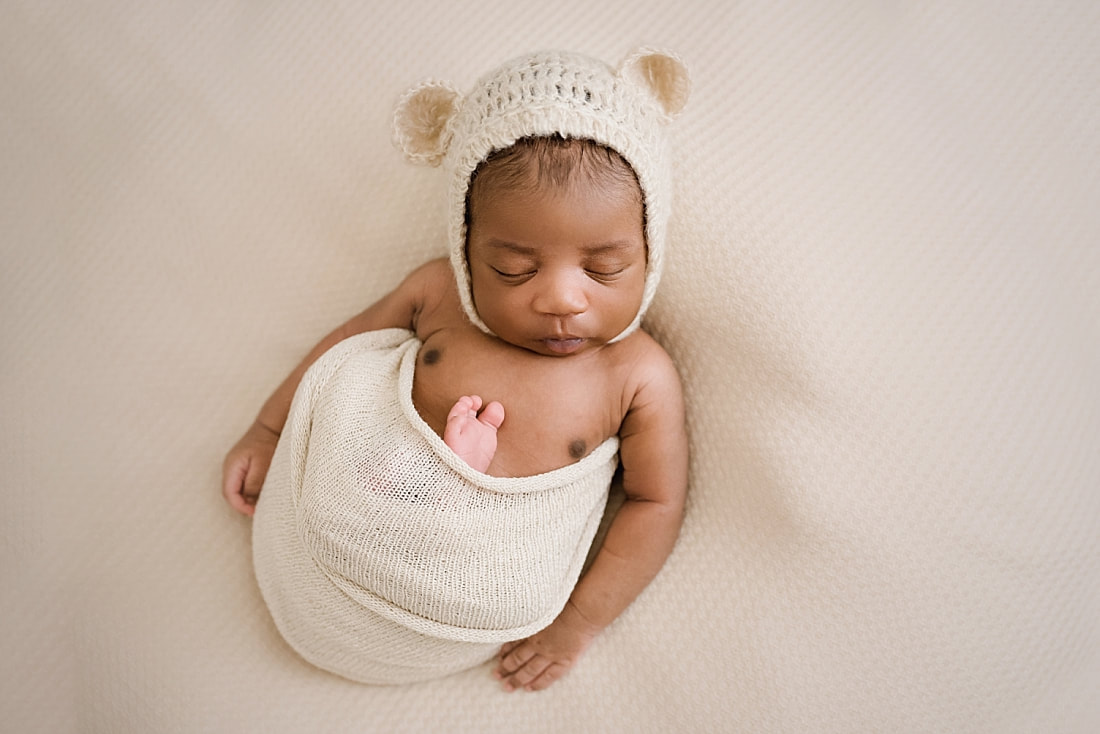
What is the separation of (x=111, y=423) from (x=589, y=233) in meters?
0.85

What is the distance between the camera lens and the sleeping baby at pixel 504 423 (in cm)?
93

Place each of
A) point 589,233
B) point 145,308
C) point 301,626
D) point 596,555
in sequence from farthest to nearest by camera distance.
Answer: point 145,308 < point 596,555 < point 301,626 < point 589,233

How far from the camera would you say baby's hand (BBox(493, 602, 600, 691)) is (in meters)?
1.13

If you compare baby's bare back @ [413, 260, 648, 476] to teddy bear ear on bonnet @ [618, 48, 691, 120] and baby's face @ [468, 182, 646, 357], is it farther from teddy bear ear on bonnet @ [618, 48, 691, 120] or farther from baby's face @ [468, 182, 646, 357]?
teddy bear ear on bonnet @ [618, 48, 691, 120]

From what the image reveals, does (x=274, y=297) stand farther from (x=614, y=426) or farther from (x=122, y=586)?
(x=614, y=426)

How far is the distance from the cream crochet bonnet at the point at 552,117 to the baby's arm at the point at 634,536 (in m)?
0.12

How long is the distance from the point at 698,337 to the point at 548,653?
1.66 feet

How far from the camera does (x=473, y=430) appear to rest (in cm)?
103

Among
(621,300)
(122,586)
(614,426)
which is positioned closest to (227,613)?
(122,586)

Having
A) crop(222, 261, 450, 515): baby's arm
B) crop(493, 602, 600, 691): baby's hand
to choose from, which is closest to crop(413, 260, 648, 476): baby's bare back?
crop(222, 261, 450, 515): baby's arm

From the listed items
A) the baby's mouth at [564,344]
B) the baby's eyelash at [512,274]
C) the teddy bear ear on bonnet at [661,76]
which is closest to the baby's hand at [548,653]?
the baby's mouth at [564,344]

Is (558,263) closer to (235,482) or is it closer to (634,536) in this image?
(634,536)

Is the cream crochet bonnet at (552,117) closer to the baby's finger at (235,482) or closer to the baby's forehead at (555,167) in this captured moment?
the baby's forehead at (555,167)

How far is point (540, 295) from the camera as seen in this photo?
3.12ft
